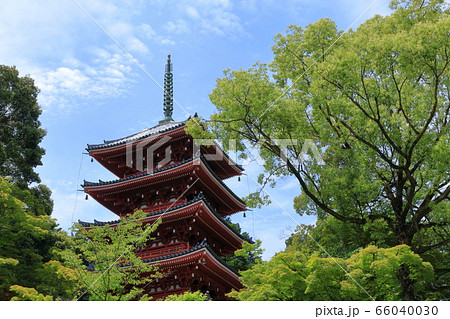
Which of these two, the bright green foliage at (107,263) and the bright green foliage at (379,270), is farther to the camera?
the bright green foliage at (107,263)

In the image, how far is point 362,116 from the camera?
12.0m

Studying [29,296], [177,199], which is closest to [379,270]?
[29,296]

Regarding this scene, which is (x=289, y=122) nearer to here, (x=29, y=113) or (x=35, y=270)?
(x=35, y=270)

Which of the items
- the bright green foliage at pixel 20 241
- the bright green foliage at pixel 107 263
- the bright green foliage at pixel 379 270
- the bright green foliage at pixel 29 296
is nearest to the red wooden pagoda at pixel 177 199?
the bright green foliage at pixel 107 263

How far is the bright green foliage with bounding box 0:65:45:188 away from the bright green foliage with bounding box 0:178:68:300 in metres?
3.20

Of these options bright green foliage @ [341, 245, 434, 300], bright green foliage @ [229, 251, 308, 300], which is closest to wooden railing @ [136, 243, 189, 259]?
bright green foliage @ [229, 251, 308, 300]

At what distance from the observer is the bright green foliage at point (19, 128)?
23.2m

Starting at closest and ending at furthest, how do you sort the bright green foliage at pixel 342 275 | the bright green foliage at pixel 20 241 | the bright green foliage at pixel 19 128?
the bright green foliage at pixel 342 275, the bright green foliage at pixel 20 241, the bright green foliage at pixel 19 128

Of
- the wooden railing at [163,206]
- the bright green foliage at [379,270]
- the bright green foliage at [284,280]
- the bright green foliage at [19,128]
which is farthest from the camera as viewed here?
the bright green foliage at [19,128]

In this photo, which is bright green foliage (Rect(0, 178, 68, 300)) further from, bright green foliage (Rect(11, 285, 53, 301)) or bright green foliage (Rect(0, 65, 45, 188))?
bright green foliage (Rect(0, 65, 45, 188))

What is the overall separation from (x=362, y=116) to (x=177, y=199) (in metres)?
10.1

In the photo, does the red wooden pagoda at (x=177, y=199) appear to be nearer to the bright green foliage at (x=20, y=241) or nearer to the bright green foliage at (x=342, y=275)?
the bright green foliage at (x=20, y=241)

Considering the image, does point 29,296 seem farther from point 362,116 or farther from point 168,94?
point 168,94

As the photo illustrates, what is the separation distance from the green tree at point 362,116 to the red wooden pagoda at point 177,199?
5149mm
